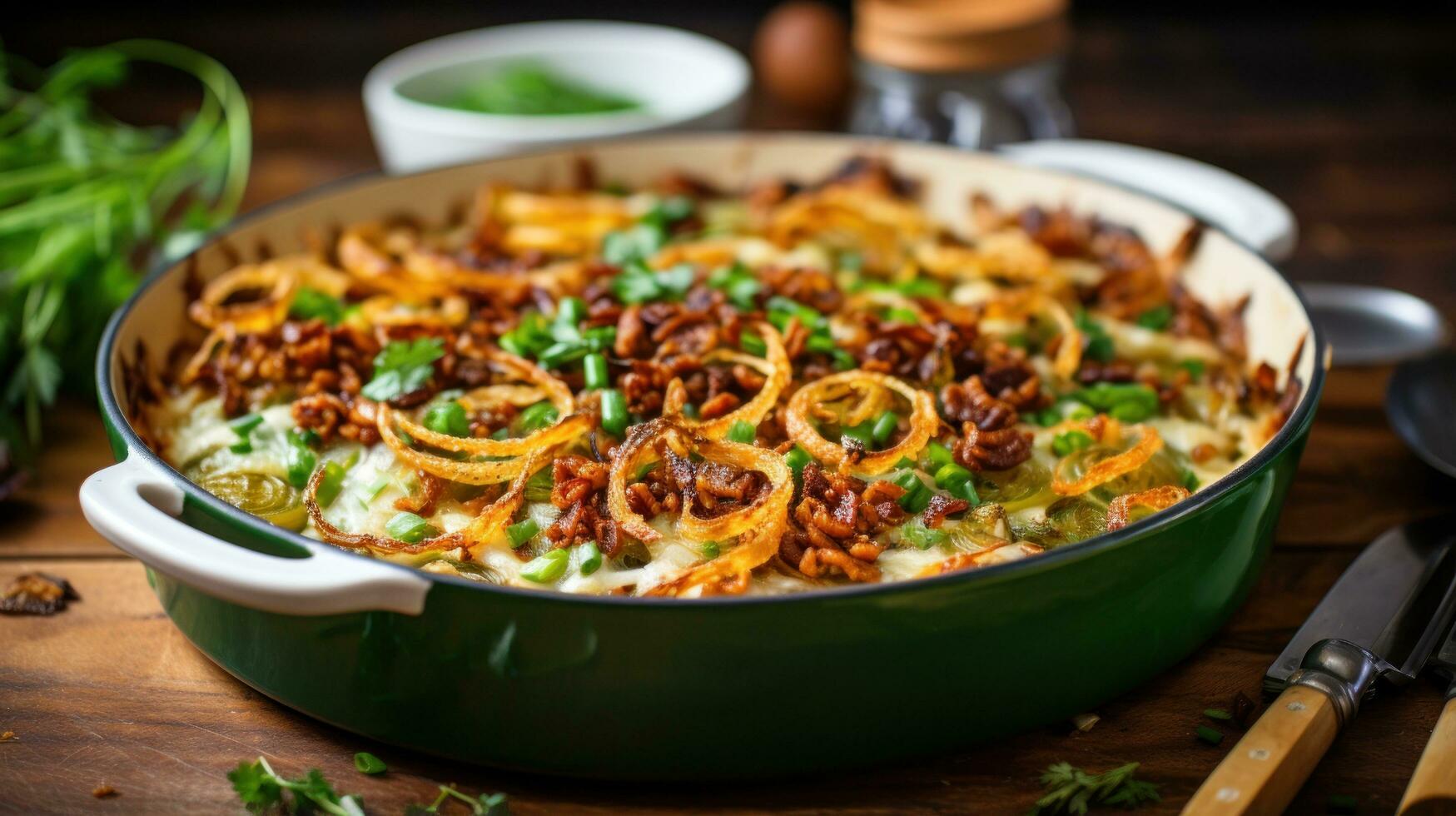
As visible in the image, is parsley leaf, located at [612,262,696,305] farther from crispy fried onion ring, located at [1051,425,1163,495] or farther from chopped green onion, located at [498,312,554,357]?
crispy fried onion ring, located at [1051,425,1163,495]

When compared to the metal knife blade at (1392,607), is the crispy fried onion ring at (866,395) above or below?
above

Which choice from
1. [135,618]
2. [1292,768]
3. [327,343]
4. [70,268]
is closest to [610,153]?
[327,343]

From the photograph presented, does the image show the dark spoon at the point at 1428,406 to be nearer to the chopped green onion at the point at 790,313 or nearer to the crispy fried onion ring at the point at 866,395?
the crispy fried onion ring at the point at 866,395

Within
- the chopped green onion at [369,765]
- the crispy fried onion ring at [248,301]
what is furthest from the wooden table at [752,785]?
the crispy fried onion ring at [248,301]

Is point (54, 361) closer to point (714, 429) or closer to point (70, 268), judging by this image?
point (70, 268)

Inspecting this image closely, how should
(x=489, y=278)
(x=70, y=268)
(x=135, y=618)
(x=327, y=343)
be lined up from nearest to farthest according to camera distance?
1. (x=135, y=618)
2. (x=327, y=343)
3. (x=489, y=278)
4. (x=70, y=268)
